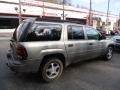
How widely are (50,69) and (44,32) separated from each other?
111 centimetres

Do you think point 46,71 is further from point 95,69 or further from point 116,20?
point 116,20

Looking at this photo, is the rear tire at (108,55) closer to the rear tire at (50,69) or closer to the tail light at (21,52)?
the rear tire at (50,69)

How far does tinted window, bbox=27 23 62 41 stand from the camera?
4.66 m

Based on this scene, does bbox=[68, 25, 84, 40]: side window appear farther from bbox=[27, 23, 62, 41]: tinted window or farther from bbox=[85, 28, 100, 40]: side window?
bbox=[27, 23, 62, 41]: tinted window

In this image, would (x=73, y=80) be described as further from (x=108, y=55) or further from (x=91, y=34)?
(x=108, y=55)

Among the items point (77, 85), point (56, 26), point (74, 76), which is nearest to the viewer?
point (77, 85)

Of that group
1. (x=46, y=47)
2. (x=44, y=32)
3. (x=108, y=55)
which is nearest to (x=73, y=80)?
(x=46, y=47)

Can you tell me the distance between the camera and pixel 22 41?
4.56 metres

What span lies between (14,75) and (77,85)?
208 centimetres

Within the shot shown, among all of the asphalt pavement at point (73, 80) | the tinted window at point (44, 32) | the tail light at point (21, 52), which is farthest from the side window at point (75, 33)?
the tail light at point (21, 52)

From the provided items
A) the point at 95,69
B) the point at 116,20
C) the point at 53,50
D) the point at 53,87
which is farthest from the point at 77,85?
the point at 116,20

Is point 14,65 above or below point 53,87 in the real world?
above

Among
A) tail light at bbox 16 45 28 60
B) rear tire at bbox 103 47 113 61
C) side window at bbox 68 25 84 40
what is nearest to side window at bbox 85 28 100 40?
side window at bbox 68 25 84 40

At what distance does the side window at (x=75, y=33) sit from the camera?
5.58 metres
